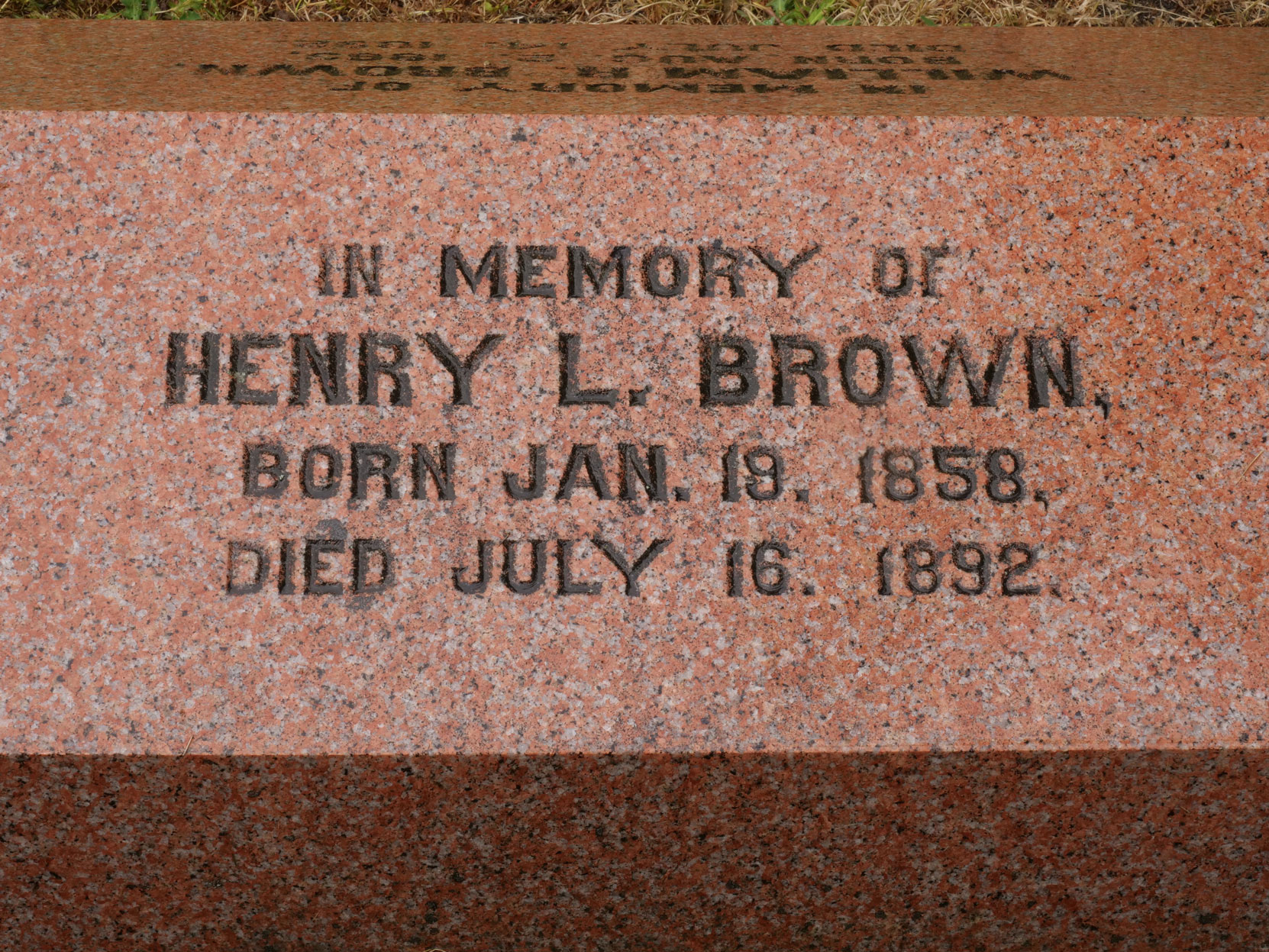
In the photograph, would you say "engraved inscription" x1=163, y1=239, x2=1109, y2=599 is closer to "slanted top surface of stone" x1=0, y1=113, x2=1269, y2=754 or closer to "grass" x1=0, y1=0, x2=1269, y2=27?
"slanted top surface of stone" x1=0, y1=113, x2=1269, y2=754

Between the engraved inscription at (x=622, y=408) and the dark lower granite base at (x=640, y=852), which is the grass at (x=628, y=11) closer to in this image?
the engraved inscription at (x=622, y=408)

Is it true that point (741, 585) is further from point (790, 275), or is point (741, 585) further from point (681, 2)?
point (681, 2)

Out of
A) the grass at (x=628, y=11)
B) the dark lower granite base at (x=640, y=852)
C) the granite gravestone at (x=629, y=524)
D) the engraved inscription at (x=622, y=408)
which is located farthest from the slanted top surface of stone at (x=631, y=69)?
the dark lower granite base at (x=640, y=852)

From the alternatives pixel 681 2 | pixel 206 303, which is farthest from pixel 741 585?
pixel 681 2

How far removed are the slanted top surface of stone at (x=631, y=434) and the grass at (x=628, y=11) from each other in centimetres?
166

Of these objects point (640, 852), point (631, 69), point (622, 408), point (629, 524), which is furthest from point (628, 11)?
point (640, 852)

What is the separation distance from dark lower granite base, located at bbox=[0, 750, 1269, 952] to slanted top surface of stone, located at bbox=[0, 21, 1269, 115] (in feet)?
4.23

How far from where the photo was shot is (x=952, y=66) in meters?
2.44

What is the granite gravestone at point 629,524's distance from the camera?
74.0 inches

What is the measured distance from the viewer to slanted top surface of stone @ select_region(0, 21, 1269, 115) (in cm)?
216

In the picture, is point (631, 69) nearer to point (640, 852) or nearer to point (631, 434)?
point (631, 434)

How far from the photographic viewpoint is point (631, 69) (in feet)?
7.95

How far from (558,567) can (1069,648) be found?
0.95m

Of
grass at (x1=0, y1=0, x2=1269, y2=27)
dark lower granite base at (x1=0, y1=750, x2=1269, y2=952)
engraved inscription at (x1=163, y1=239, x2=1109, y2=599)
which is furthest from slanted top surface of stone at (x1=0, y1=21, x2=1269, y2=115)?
dark lower granite base at (x1=0, y1=750, x2=1269, y2=952)
